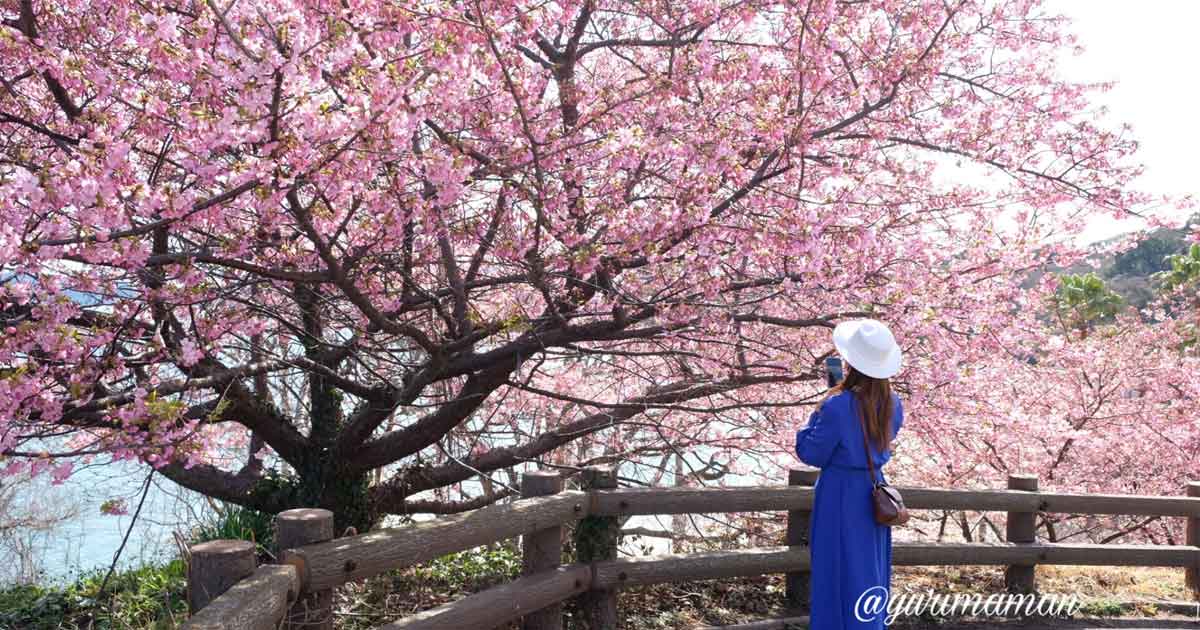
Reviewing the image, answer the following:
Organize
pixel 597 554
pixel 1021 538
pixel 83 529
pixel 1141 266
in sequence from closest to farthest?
1. pixel 597 554
2. pixel 1021 538
3. pixel 83 529
4. pixel 1141 266

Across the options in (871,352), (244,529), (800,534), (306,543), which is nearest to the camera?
(306,543)

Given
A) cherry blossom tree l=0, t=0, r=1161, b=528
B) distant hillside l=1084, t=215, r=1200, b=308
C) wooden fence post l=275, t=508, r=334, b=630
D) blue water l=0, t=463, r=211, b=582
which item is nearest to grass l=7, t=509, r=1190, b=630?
cherry blossom tree l=0, t=0, r=1161, b=528

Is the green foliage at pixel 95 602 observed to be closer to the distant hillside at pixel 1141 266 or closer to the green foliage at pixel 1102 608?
the green foliage at pixel 1102 608

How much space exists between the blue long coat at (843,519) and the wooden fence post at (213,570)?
2386mm

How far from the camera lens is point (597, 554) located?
16.2 ft

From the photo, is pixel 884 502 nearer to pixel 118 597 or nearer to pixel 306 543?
pixel 306 543

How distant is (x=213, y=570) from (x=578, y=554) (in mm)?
2551

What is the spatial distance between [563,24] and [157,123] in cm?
319

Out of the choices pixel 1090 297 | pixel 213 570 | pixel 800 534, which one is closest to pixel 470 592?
pixel 800 534

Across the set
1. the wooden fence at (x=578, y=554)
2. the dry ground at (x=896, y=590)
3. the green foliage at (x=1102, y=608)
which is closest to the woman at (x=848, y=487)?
the wooden fence at (x=578, y=554)

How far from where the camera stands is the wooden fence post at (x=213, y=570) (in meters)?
2.69

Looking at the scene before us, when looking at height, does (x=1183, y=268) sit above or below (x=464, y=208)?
above

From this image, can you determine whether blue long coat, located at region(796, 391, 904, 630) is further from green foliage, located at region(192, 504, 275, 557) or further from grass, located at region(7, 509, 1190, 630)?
green foliage, located at region(192, 504, 275, 557)

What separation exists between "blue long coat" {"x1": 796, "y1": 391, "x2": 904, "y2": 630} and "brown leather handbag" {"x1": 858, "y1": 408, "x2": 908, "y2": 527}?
0.02 meters
